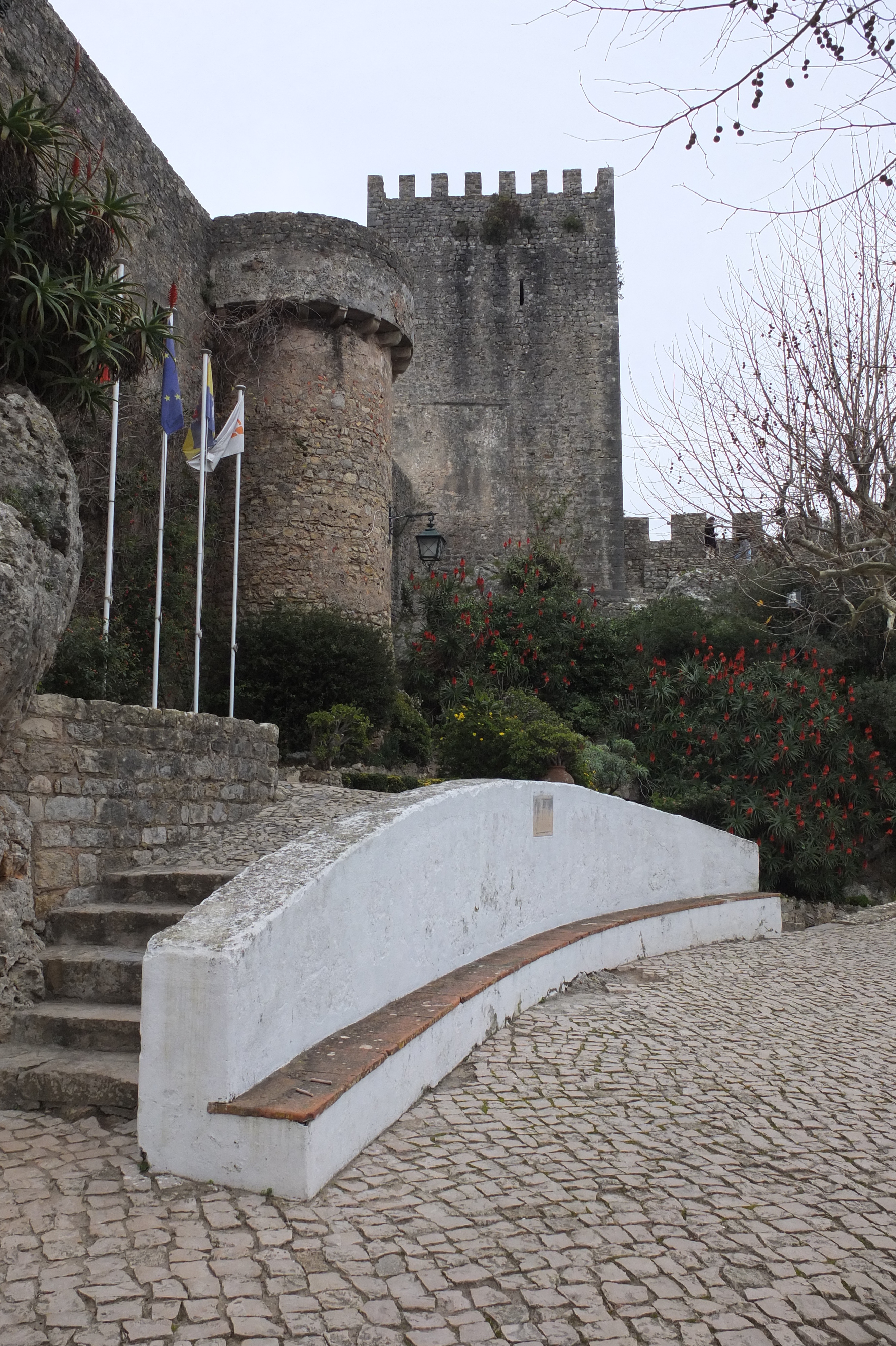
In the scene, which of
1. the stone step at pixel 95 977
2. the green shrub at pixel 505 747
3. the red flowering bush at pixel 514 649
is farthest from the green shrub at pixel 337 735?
the stone step at pixel 95 977

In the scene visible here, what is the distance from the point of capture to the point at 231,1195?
2.85 m

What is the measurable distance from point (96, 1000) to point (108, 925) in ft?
1.40

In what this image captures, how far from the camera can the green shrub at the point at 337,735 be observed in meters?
9.82

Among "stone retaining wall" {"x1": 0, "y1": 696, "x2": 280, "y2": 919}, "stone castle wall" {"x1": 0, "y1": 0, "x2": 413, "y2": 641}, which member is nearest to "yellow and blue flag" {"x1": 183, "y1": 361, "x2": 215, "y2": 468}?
"stone castle wall" {"x1": 0, "y1": 0, "x2": 413, "y2": 641}

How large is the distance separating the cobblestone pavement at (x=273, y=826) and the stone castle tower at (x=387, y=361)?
315cm

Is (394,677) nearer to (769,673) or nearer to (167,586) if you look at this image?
(167,586)

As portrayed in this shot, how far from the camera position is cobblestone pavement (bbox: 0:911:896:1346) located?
2.35 m

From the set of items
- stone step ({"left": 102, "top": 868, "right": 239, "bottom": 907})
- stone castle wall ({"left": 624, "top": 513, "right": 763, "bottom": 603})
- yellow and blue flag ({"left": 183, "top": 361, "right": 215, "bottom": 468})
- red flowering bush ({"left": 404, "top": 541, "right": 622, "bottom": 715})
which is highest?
stone castle wall ({"left": 624, "top": 513, "right": 763, "bottom": 603})

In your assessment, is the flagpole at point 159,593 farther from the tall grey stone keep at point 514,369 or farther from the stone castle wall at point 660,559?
the tall grey stone keep at point 514,369

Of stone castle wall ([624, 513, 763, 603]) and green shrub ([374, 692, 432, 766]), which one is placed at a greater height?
stone castle wall ([624, 513, 763, 603])

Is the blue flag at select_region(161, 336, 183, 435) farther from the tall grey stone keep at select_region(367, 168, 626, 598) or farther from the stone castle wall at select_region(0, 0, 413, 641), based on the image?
the tall grey stone keep at select_region(367, 168, 626, 598)

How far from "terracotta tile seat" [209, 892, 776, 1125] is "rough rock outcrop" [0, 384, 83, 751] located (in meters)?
1.82

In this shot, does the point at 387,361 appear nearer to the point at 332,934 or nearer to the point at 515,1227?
the point at 332,934

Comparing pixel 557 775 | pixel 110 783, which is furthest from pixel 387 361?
pixel 110 783
